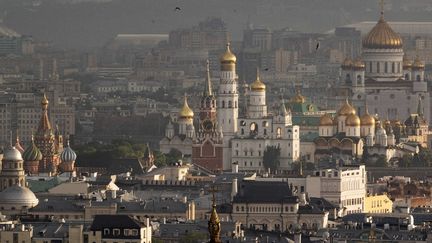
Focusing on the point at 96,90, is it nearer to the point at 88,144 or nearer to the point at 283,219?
the point at 88,144

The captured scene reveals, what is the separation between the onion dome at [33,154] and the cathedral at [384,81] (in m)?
20.1

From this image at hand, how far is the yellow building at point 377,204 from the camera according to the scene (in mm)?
72062

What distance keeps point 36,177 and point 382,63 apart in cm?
3171

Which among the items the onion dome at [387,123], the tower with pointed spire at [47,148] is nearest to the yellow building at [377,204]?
the tower with pointed spire at [47,148]

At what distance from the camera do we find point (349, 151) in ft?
297

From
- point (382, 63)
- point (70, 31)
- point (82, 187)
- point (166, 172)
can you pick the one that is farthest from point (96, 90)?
point (82, 187)

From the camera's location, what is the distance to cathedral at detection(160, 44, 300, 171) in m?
89.5

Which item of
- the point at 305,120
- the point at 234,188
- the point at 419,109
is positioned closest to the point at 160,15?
the point at 419,109

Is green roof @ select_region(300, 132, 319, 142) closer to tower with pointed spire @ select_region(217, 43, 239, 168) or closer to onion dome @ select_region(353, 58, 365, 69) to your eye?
tower with pointed spire @ select_region(217, 43, 239, 168)

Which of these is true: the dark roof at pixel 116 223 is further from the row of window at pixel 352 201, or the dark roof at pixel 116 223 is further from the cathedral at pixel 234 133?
the cathedral at pixel 234 133

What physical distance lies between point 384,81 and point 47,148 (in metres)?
23.2

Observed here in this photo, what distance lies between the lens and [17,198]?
64812mm

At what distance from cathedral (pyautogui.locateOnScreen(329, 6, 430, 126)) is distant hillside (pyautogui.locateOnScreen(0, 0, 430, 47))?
25.3 m

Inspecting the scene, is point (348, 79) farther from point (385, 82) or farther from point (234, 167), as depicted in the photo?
point (234, 167)
